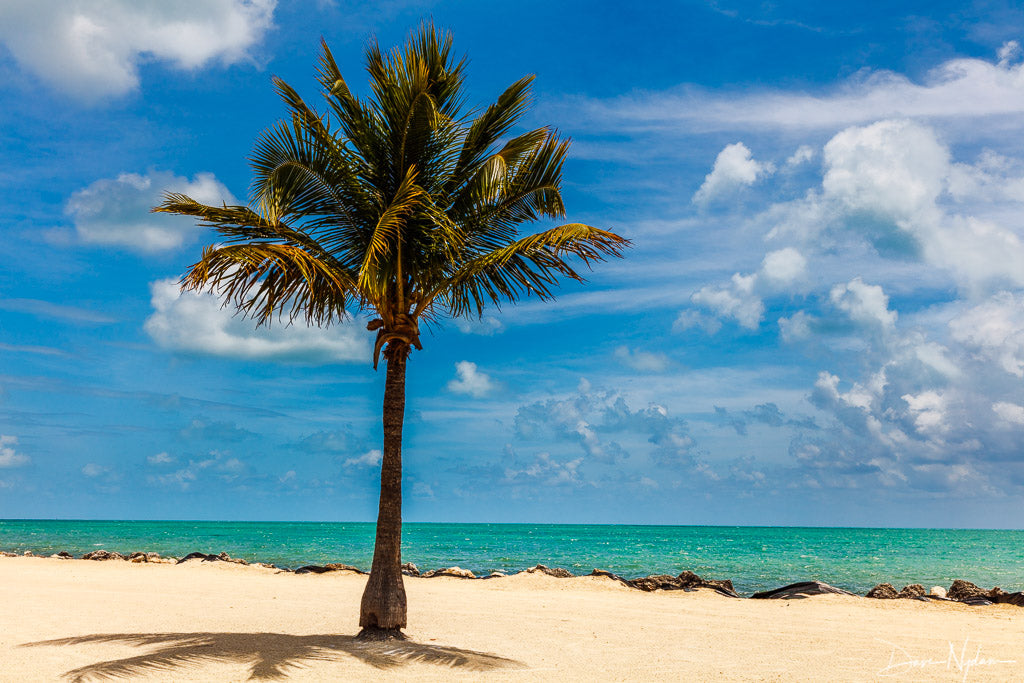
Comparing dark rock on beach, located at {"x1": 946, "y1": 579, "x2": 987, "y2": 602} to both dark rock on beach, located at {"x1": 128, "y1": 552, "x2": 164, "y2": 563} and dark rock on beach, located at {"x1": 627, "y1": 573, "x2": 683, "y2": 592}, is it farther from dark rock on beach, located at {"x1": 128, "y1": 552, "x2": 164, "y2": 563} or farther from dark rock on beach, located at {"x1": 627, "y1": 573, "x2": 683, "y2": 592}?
dark rock on beach, located at {"x1": 128, "y1": 552, "x2": 164, "y2": 563}

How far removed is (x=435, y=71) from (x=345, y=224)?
101 inches

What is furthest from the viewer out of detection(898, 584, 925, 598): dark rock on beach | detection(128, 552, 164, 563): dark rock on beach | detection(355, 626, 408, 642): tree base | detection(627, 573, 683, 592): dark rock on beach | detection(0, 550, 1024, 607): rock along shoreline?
detection(128, 552, 164, 563): dark rock on beach

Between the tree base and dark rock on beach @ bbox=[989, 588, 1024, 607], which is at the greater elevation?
the tree base

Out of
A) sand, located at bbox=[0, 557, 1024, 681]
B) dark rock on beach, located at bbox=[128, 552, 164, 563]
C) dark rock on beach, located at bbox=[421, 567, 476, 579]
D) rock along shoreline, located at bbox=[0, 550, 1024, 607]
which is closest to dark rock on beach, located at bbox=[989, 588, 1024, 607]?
rock along shoreline, located at bbox=[0, 550, 1024, 607]

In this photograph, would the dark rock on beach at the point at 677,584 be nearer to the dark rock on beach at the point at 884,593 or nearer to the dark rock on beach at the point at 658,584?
the dark rock on beach at the point at 658,584

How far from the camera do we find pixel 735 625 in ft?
43.4

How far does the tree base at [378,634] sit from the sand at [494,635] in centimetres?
28

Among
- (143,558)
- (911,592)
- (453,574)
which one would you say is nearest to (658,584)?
(911,592)

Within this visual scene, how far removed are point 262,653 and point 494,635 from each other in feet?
12.0

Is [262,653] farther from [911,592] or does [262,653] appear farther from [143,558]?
[143,558]

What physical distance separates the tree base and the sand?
0.93 feet

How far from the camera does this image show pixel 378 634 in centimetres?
1010

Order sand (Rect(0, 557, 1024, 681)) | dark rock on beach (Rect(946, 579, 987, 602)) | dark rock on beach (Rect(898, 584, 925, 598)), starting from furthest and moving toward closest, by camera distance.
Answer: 1. dark rock on beach (Rect(898, 584, 925, 598))
2. dark rock on beach (Rect(946, 579, 987, 602))
3. sand (Rect(0, 557, 1024, 681))

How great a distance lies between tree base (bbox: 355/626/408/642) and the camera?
32.9 feet
